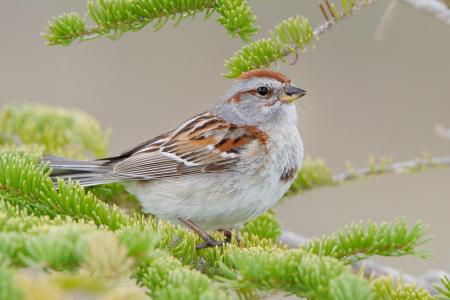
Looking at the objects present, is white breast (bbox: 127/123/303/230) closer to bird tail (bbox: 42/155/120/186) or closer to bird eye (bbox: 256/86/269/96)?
bird tail (bbox: 42/155/120/186)

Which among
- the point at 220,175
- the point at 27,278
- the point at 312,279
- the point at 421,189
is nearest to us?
the point at 27,278

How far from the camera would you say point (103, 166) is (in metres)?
4.05

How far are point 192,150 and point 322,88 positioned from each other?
15.8ft

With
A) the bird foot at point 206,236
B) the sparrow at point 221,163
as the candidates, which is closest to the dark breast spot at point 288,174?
the sparrow at point 221,163

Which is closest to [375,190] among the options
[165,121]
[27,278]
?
[165,121]

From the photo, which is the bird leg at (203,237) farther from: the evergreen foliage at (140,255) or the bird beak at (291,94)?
the bird beak at (291,94)

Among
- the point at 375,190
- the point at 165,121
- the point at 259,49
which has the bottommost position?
the point at 375,190

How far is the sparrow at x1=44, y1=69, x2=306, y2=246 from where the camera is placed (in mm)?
3854

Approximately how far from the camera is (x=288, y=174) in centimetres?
389

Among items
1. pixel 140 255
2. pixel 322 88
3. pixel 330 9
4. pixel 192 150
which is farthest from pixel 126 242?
pixel 322 88

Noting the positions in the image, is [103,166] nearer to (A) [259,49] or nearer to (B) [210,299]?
(A) [259,49]

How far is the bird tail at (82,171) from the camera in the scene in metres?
3.78

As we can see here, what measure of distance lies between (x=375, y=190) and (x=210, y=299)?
6.83 meters

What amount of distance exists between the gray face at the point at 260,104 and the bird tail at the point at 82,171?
86 cm
